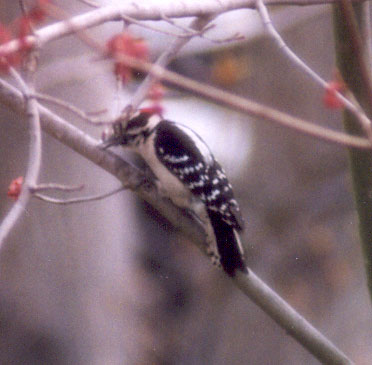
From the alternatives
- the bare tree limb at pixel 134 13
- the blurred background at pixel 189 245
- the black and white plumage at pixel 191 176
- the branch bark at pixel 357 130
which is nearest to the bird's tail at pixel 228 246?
A: the black and white plumage at pixel 191 176

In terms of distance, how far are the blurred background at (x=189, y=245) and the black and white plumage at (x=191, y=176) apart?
0.98m

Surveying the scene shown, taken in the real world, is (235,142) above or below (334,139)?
below

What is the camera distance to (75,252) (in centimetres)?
536

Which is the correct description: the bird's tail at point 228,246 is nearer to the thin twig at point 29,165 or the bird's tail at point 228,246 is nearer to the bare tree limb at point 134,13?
the bare tree limb at point 134,13

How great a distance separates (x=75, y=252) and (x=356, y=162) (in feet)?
9.84

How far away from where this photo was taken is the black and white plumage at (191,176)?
3.35 metres

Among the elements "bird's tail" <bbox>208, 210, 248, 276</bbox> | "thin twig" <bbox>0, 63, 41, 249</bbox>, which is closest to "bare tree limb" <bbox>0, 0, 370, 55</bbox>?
"thin twig" <bbox>0, 63, 41, 249</bbox>

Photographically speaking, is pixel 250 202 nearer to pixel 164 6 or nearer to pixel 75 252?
pixel 75 252

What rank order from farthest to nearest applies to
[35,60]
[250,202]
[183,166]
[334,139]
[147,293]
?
[250,202] → [147,293] → [183,166] → [35,60] → [334,139]

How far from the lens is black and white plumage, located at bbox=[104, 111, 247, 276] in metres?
3.35

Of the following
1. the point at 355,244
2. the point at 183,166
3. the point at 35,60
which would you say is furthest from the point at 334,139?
the point at 355,244

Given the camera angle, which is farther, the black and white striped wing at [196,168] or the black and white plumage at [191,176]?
the black and white striped wing at [196,168]

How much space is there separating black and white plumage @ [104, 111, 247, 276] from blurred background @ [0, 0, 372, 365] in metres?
0.98

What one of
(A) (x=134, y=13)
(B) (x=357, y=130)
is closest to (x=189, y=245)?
(B) (x=357, y=130)
